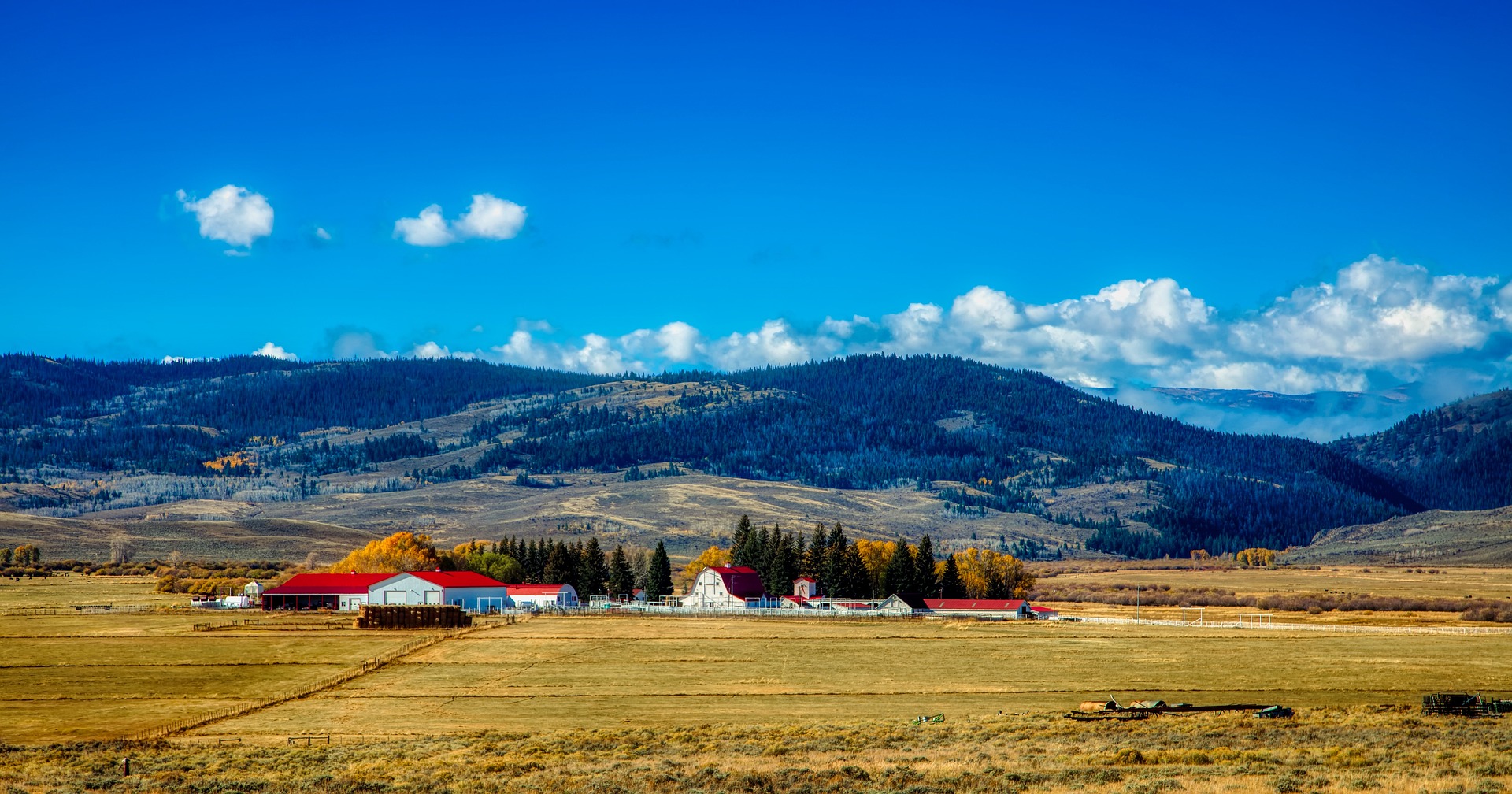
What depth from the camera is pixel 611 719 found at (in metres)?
42.1

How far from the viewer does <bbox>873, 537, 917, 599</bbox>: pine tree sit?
108 m

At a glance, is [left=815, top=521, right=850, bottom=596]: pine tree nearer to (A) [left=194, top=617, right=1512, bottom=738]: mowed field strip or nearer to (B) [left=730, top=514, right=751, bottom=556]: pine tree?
(B) [left=730, top=514, right=751, bottom=556]: pine tree

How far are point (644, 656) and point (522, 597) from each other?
48547 mm

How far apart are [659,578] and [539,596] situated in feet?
41.5

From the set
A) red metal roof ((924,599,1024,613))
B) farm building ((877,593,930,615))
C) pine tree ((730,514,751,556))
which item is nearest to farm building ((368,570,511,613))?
pine tree ((730,514,751,556))

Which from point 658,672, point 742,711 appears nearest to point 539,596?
point 658,672

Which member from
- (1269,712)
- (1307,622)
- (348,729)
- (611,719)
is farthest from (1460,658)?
(348,729)

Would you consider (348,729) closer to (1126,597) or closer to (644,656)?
(644,656)

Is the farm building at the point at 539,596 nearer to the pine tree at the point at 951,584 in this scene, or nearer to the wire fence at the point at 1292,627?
the pine tree at the point at 951,584

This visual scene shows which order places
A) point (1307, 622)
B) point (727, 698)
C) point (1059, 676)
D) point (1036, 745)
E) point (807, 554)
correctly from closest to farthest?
point (1036, 745), point (727, 698), point (1059, 676), point (1307, 622), point (807, 554)

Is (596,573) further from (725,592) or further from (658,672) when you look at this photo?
(658,672)

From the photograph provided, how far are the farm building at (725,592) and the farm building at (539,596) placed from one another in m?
9.73

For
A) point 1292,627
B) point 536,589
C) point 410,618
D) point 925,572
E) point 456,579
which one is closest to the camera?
point 410,618

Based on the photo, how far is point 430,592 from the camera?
4102 inches
